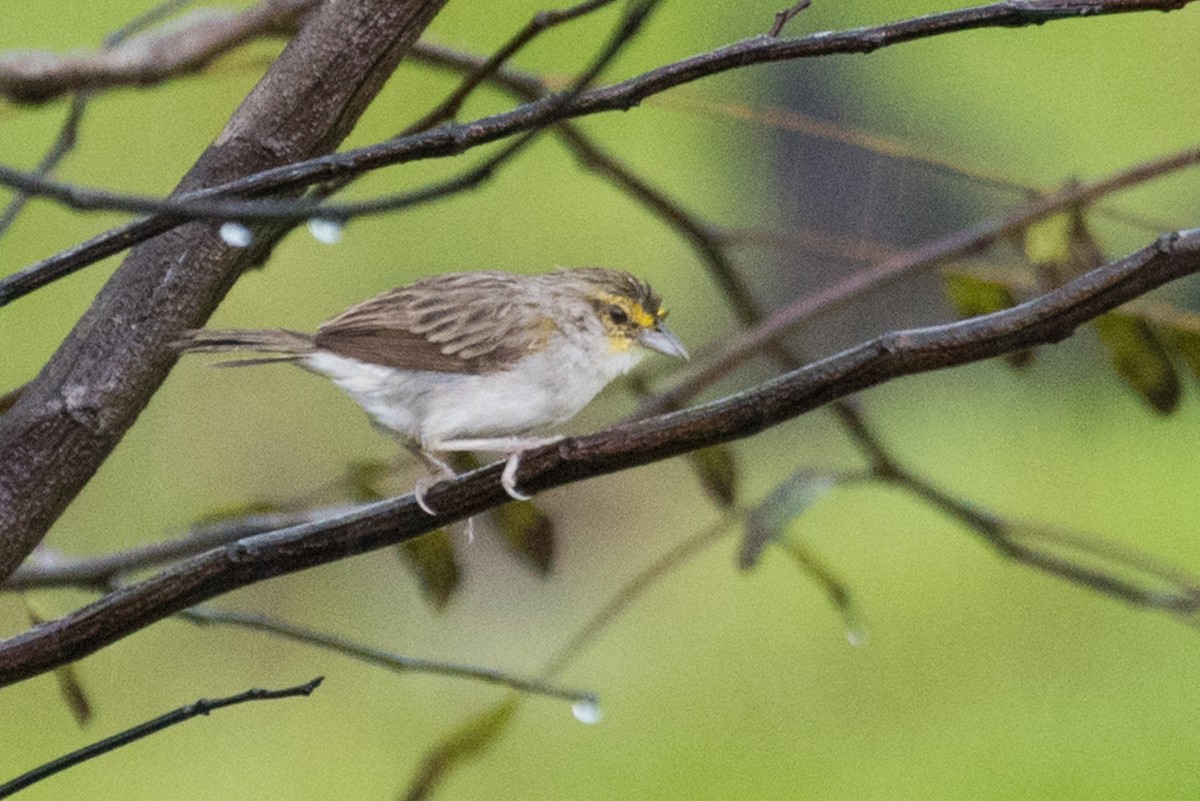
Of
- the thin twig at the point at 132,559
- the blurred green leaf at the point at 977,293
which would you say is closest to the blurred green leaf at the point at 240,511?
the thin twig at the point at 132,559

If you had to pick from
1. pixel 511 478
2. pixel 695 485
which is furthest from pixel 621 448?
pixel 695 485

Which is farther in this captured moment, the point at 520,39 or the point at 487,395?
the point at 487,395

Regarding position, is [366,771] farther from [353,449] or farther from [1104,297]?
[1104,297]

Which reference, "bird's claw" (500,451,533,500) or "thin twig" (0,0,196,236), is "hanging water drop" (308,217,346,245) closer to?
"bird's claw" (500,451,533,500)

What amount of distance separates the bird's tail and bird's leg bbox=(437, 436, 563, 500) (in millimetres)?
63

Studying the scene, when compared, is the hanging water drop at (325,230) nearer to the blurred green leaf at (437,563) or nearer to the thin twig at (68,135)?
the thin twig at (68,135)

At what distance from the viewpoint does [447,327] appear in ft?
1.73

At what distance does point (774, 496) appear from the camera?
1.92 ft

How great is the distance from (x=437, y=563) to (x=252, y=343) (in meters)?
0.19

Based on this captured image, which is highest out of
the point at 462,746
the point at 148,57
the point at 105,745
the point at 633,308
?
the point at 148,57

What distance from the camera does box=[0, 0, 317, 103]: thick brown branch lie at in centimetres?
59

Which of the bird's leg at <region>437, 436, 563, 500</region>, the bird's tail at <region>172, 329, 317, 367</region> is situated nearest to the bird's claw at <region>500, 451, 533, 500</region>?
the bird's leg at <region>437, 436, 563, 500</region>

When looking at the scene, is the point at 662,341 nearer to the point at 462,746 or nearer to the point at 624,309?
the point at 624,309

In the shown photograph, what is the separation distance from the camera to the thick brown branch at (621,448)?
297 millimetres
